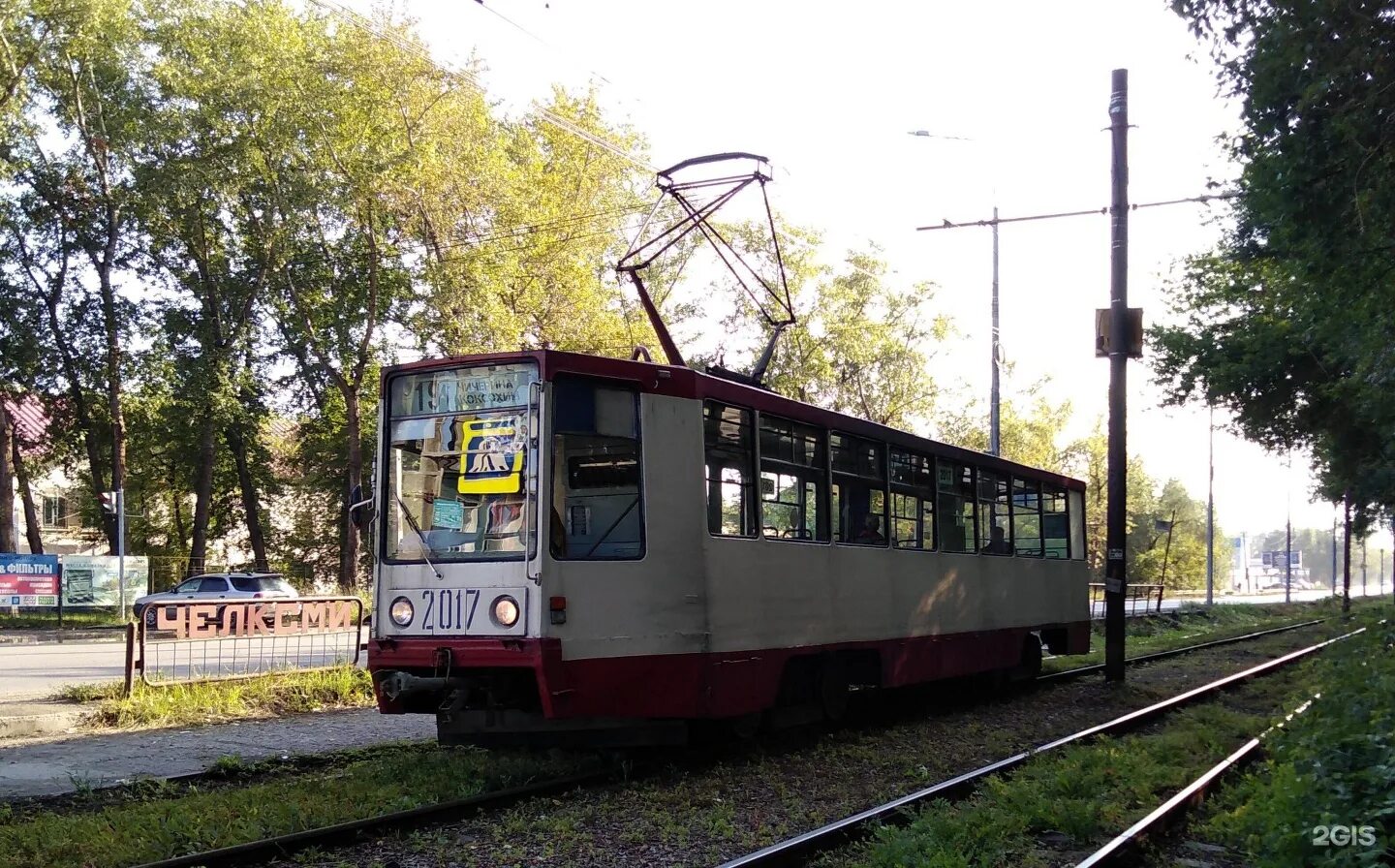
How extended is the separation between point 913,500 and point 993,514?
2.59 metres

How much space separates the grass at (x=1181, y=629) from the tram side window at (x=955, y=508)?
5.65m

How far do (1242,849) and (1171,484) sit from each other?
110 m

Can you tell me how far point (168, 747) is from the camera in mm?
10297

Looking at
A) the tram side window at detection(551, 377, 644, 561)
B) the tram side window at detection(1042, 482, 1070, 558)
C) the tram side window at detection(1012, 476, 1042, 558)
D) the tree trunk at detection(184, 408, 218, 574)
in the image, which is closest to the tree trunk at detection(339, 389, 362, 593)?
the tree trunk at detection(184, 408, 218, 574)

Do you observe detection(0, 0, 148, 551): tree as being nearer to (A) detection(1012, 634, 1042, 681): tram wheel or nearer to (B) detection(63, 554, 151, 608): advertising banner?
(B) detection(63, 554, 151, 608): advertising banner

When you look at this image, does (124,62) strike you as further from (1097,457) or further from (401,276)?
(1097,457)

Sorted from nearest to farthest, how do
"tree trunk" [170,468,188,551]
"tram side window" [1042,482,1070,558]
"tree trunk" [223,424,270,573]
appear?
"tram side window" [1042,482,1070,558] < "tree trunk" [223,424,270,573] < "tree trunk" [170,468,188,551]

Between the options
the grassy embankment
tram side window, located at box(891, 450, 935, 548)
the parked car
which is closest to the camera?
the grassy embankment

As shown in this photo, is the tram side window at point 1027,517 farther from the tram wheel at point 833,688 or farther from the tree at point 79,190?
the tree at point 79,190

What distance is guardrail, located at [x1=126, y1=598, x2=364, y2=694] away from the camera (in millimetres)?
12391

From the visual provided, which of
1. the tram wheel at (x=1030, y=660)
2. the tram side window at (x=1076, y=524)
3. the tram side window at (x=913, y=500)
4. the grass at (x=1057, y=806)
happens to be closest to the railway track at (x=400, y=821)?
the grass at (x=1057, y=806)

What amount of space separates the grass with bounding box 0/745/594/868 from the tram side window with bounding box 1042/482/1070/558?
30.6ft

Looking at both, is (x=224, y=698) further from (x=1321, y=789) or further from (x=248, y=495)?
(x=248, y=495)

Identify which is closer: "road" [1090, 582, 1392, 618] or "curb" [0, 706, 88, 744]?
"curb" [0, 706, 88, 744]
